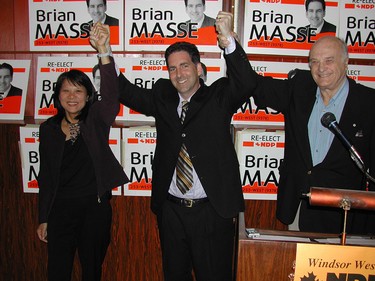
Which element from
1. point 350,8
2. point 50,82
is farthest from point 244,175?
point 50,82

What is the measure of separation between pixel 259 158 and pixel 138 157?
0.87 meters

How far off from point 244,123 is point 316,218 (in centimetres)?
86

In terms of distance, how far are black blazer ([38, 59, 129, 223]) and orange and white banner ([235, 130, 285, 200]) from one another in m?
0.92

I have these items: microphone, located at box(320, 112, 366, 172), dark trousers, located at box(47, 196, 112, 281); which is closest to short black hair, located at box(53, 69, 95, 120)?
dark trousers, located at box(47, 196, 112, 281)

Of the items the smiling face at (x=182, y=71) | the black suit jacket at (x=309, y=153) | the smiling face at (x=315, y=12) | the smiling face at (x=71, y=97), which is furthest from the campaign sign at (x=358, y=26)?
the smiling face at (x=71, y=97)

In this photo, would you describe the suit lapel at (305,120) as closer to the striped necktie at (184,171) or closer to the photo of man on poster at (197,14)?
the striped necktie at (184,171)

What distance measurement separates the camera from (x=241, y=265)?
1126mm

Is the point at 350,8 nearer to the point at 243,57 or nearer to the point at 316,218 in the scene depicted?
the point at 243,57

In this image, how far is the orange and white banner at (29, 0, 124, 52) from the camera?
2352 millimetres

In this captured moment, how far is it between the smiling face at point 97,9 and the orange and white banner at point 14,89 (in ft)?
1.99

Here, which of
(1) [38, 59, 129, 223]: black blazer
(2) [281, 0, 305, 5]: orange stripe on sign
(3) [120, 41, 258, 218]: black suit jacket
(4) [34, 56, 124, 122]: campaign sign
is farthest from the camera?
(4) [34, 56, 124, 122]: campaign sign

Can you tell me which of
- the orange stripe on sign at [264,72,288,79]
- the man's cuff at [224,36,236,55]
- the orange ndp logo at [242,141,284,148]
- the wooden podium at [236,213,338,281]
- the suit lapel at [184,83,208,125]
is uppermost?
the man's cuff at [224,36,236,55]

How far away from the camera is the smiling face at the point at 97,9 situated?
2.35 meters

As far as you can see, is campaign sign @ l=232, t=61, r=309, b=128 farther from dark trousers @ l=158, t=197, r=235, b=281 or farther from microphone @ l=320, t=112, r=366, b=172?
microphone @ l=320, t=112, r=366, b=172
